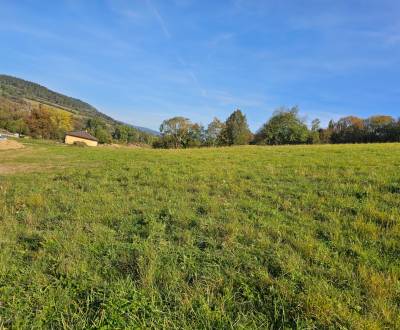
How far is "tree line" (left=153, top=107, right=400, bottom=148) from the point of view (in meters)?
72.2

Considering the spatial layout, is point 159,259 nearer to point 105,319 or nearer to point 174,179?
point 105,319

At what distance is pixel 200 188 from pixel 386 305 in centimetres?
630

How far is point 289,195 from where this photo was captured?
7.75 meters

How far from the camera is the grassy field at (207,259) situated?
10.8 feet

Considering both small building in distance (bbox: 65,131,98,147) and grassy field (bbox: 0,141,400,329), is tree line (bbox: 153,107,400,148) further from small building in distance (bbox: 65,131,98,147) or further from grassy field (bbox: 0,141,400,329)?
grassy field (bbox: 0,141,400,329)

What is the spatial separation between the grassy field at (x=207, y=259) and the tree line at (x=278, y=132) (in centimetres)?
6507

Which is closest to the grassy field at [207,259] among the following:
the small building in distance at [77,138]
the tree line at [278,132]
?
the tree line at [278,132]

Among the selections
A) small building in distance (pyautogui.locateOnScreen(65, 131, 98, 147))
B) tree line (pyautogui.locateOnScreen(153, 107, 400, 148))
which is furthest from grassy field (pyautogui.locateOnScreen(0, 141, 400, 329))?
small building in distance (pyautogui.locateOnScreen(65, 131, 98, 147))

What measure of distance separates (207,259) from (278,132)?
2899 inches

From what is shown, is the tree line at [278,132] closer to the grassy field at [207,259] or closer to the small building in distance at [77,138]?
the small building in distance at [77,138]

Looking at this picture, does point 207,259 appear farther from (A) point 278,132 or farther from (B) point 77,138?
(B) point 77,138

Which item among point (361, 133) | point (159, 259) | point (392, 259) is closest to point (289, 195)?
point (392, 259)

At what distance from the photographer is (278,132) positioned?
74688 millimetres

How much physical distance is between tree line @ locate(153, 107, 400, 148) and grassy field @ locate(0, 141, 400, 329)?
213ft
